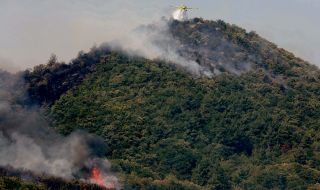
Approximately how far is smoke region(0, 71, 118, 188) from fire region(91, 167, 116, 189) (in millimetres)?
800

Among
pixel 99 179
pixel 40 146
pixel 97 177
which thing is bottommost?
pixel 99 179

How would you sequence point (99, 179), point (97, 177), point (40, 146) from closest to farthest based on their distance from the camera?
point (99, 179), point (97, 177), point (40, 146)

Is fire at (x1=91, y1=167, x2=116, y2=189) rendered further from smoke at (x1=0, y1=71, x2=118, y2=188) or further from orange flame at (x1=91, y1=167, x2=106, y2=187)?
smoke at (x1=0, y1=71, x2=118, y2=188)

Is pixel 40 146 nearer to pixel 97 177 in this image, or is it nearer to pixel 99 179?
pixel 97 177

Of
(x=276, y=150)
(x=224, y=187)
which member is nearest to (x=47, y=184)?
(x=224, y=187)

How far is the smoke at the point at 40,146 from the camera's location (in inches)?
5888

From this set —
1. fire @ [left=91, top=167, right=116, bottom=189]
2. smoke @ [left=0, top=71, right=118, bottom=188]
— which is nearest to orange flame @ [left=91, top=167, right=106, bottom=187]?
fire @ [left=91, top=167, right=116, bottom=189]

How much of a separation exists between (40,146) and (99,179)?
9434mm

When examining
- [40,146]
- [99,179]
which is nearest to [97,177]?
[99,179]

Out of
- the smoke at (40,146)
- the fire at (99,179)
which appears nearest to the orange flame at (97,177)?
the fire at (99,179)

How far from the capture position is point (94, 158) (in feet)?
548

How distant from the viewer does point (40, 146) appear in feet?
523

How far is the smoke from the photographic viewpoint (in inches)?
5888

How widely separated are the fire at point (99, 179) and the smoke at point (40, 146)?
0.80 metres
